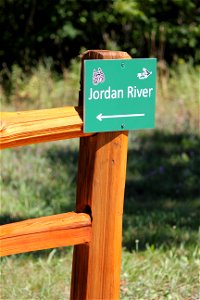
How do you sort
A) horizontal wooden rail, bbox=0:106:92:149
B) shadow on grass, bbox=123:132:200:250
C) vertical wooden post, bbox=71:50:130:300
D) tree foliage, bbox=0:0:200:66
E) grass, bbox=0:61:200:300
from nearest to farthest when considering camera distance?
1. horizontal wooden rail, bbox=0:106:92:149
2. vertical wooden post, bbox=71:50:130:300
3. grass, bbox=0:61:200:300
4. shadow on grass, bbox=123:132:200:250
5. tree foliage, bbox=0:0:200:66

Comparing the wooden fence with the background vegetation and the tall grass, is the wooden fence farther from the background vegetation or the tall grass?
the tall grass

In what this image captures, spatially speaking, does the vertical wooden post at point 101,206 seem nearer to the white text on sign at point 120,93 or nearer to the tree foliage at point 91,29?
the white text on sign at point 120,93

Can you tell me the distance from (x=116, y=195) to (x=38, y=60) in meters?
8.58

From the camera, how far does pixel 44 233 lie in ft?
9.93

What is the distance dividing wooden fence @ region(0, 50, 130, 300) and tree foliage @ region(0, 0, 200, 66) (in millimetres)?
7210

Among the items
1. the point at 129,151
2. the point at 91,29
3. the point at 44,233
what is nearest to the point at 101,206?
the point at 44,233

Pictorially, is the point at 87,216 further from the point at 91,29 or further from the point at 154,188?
the point at 91,29

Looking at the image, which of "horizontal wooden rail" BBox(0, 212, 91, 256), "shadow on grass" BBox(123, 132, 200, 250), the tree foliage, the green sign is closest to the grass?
"shadow on grass" BBox(123, 132, 200, 250)

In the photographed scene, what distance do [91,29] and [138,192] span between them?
4932 millimetres

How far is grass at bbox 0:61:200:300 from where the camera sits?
14.9 ft

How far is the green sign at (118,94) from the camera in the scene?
9.69 feet

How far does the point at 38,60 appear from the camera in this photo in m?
Result: 11.5

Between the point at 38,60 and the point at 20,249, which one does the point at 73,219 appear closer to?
the point at 20,249

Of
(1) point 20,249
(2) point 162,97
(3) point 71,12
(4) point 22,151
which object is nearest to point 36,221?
(1) point 20,249
